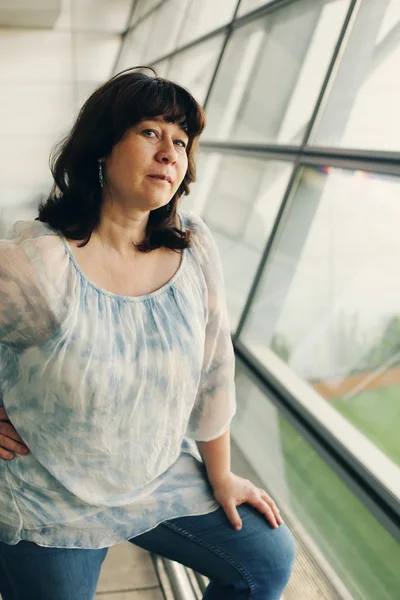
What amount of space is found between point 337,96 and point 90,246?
1.67 m

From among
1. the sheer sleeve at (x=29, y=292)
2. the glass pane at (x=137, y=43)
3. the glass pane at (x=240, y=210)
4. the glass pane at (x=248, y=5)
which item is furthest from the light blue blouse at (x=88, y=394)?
the glass pane at (x=137, y=43)

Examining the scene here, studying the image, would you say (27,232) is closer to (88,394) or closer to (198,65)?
(88,394)

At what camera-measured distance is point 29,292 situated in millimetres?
864

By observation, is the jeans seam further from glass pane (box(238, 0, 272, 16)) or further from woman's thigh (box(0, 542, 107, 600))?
glass pane (box(238, 0, 272, 16))

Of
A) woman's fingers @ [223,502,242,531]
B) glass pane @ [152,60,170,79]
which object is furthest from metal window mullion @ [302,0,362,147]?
glass pane @ [152,60,170,79]

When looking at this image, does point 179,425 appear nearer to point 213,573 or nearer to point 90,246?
point 213,573

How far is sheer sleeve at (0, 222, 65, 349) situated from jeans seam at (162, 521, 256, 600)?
1.48 feet

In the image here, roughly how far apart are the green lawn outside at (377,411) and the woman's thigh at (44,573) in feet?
3.81

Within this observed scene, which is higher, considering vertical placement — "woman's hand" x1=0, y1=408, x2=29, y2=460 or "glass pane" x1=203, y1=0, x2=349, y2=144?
"glass pane" x1=203, y1=0, x2=349, y2=144

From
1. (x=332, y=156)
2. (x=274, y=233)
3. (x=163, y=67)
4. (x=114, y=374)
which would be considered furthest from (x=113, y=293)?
(x=163, y=67)

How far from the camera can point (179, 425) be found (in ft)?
3.35

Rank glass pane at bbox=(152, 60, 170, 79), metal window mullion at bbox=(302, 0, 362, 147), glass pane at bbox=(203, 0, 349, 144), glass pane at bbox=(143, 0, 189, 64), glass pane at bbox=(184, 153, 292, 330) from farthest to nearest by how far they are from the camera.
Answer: glass pane at bbox=(152, 60, 170, 79), glass pane at bbox=(143, 0, 189, 64), glass pane at bbox=(184, 153, 292, 330), glass pane at bbox=(203, 0, 349, 144), metal window mullion at bbox=(302, 0, 362, 147)

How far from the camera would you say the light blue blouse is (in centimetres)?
89

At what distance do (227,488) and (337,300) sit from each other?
1507 mm
